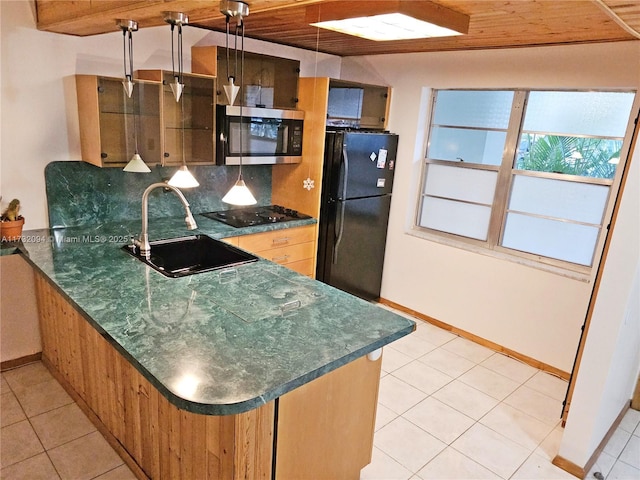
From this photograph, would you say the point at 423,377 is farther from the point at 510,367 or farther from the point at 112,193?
the point at 112,193

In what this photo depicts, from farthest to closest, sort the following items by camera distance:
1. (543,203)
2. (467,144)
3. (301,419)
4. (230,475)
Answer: (467,144) < (543,203) < (301,419) < (230,475)

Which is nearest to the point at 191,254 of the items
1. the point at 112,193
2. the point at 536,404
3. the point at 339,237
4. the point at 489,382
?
the point at 112,193

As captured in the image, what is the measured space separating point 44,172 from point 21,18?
0.89 m

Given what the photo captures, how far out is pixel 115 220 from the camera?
10.8 feet

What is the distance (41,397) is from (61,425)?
1.13 feet

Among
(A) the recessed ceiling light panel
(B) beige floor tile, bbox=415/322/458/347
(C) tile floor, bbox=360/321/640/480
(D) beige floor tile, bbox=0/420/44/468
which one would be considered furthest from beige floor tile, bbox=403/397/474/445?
(A) the recessed ceiling light panel

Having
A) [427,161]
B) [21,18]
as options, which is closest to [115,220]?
[21,18]

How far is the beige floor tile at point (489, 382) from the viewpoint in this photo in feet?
10.3

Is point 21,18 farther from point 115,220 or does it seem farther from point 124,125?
point 115,220

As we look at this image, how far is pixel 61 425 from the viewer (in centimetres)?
252

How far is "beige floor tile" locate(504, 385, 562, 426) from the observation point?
2.90m

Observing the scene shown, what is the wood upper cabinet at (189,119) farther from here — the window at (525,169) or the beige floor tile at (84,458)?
the window at (525,169)

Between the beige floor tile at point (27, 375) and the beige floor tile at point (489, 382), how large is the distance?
280 cm

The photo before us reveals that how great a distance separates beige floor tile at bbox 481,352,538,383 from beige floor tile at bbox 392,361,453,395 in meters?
0.44
